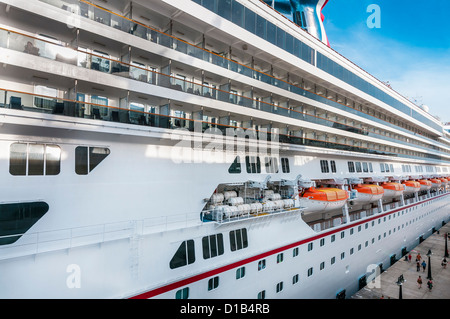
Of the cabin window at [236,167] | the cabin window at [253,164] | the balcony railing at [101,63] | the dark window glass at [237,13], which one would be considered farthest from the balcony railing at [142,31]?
the cabin window at [236,167]

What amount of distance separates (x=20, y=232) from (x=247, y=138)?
27.4 ft

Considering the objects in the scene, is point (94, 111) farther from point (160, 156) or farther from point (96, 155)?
point (160, 156)

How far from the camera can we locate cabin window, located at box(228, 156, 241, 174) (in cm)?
1118

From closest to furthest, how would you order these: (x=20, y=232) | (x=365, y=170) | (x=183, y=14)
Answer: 1. (x=20, y=232)
2. (x=183, y=14)
3. (x=365, y=170)

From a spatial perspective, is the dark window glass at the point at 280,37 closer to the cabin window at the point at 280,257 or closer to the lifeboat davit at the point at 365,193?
the cabin window at the point at 280,257

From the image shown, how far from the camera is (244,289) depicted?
9867 millimetres

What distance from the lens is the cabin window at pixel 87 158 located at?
24.5ft

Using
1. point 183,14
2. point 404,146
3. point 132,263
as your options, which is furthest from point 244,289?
point 404,146

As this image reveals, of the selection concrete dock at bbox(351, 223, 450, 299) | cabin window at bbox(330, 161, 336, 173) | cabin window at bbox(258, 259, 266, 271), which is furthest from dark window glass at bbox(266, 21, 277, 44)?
concrete dock at bbox(351, 223, 450, 299)

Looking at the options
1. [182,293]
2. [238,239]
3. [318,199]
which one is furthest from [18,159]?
[318,199]

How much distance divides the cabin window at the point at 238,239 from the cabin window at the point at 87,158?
543 centimetres

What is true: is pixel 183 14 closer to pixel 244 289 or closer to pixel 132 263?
pixel 132 263

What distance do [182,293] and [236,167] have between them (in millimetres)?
5389

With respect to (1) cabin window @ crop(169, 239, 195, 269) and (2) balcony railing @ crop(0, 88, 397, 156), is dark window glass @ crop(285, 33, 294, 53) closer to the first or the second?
(2) balcony railing @ crop(0, 88, 397, 156)
